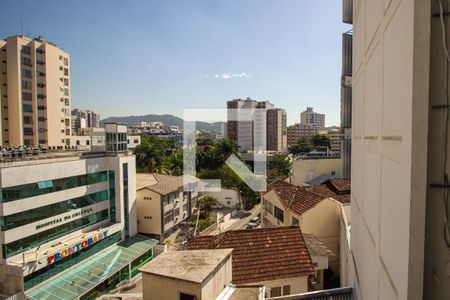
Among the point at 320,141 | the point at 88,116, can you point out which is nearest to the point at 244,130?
the point at 320,141

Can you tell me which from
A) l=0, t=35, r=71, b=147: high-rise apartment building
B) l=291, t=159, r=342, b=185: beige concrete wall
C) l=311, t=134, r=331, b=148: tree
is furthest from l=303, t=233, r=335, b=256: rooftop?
l=311, t=134, r=331, b=148: tree

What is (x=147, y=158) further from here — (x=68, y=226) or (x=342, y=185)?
(x=342, y=185)

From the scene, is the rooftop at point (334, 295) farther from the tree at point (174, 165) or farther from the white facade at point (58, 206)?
the tree at point (174, 165)

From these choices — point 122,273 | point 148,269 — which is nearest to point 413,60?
point 148,269

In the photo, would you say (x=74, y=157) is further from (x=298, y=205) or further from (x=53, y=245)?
(x=298, y=205)

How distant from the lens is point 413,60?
1.66 m

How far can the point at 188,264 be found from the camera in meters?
6.79

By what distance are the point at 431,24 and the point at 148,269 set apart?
6.70m

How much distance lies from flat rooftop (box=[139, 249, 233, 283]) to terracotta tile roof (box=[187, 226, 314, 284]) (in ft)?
5.40

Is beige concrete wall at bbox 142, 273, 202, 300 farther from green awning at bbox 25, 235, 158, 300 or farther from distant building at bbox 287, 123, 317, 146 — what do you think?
distant building at bbox 287, 123, 317, 146

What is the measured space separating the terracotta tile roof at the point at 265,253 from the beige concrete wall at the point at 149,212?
40.3ft

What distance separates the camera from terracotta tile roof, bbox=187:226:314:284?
28.7 ft

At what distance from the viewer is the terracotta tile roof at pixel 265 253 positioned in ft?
28.7

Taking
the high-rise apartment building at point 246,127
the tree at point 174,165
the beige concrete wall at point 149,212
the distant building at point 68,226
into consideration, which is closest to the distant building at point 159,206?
the beige concrete wall at point 149,212
